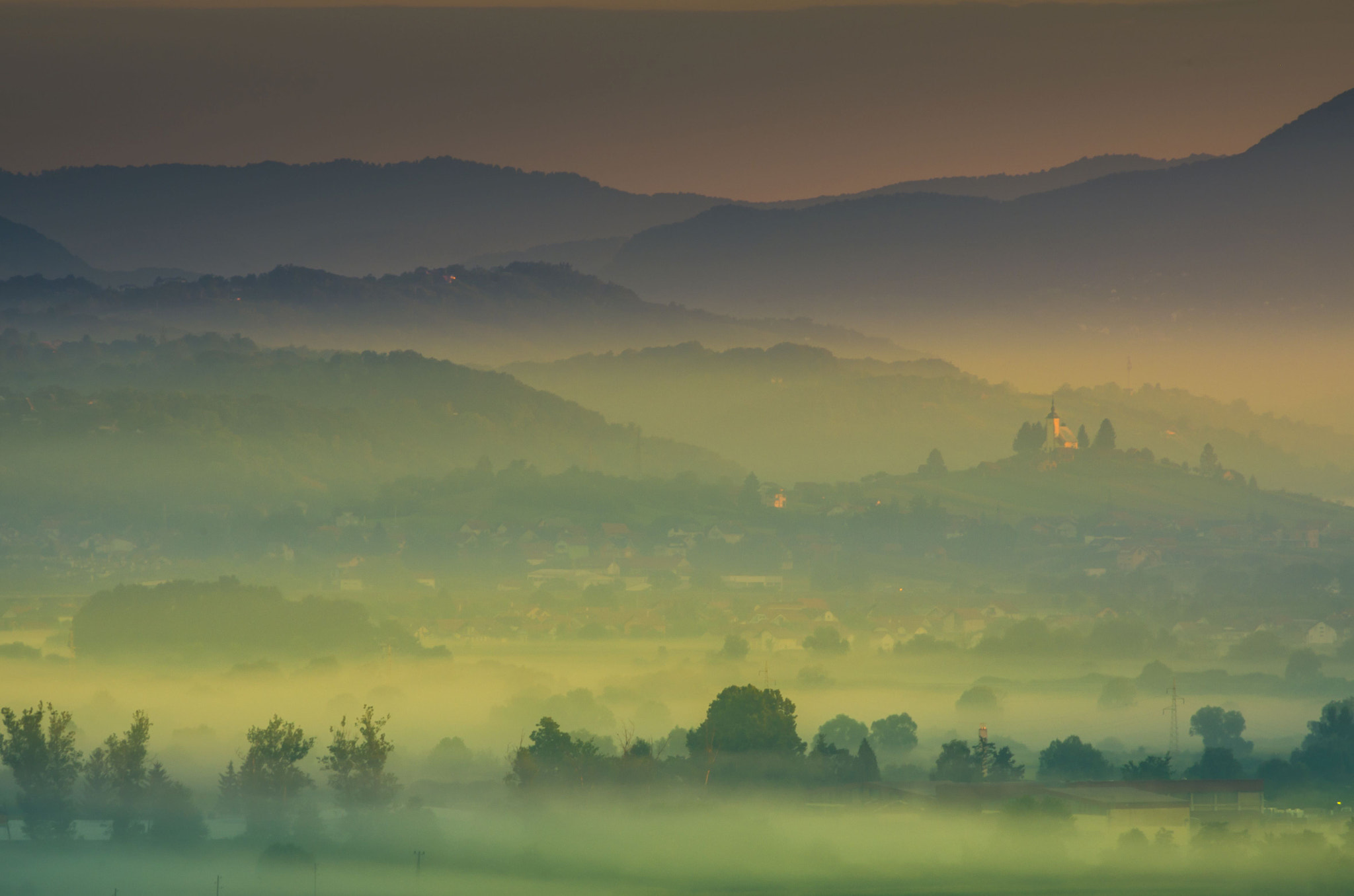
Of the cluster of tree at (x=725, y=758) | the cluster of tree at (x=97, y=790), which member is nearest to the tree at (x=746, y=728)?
the cluster of tree at (x=725, y=758)

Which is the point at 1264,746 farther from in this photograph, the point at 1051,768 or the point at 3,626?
the point at 3,626

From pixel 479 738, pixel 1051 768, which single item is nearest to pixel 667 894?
pixel 1051 768

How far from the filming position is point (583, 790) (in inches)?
2918

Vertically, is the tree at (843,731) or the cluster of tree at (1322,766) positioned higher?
the tree at (843,731)

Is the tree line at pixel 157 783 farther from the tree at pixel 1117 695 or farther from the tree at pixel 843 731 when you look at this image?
the tree at pixel 1117 695

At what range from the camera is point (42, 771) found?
7656 centimetres

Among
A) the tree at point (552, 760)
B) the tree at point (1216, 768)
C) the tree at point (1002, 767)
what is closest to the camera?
the tree at point (552, 760)

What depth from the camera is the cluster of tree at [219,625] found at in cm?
16700

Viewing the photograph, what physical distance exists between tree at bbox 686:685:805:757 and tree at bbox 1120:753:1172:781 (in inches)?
622

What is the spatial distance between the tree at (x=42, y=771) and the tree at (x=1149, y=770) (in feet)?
155

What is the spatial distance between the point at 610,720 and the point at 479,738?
8394mm

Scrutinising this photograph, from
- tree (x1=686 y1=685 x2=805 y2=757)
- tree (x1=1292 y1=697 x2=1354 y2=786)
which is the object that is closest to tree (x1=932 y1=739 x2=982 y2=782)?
tree (x1=686 y1=685 x2=805 y2=757)

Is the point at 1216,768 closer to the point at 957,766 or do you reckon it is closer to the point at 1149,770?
the point at 1149,770

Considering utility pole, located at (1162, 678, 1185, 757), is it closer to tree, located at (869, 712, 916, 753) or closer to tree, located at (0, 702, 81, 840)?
tree, located at (869, 712, 916, 753)
